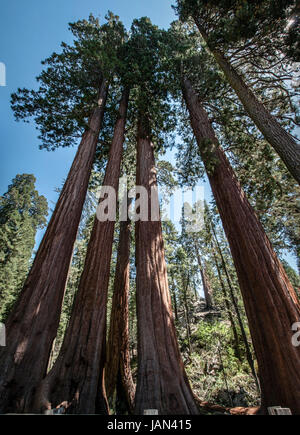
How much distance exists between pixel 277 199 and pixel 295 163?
202 cm

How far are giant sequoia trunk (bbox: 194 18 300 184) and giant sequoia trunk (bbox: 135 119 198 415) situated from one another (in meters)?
2.99

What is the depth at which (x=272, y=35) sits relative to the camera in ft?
15.4

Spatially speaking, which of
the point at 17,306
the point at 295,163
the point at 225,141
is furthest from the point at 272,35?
the point at 17,306

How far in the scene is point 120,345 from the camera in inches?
186

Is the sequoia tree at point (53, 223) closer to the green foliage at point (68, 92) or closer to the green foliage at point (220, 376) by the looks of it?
the green foliage at point (68, 92)

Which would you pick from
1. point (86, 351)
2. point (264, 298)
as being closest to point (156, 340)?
point (86, 351)

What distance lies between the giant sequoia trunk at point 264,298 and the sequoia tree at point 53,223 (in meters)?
3.00

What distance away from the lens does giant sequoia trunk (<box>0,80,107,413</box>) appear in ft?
6.94

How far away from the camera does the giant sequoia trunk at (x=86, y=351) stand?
Answer: 7.04 feet

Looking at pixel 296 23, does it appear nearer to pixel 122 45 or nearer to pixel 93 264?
pixel 122 45

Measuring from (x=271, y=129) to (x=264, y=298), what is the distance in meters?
3.66

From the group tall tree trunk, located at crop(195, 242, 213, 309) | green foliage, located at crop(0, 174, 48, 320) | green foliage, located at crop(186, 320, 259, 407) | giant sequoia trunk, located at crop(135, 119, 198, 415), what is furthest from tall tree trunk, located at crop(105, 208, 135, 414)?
green foliage, located at crop(0, 174, 48, 320)

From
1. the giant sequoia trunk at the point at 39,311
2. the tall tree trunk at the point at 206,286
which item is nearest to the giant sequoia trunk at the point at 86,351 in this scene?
the giant sequoia trunk at the point at 39,311

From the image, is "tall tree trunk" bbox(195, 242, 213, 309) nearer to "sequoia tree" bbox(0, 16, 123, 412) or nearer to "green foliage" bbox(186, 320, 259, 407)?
"green foliage" bbox(186, 320, 259, 407)
